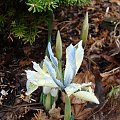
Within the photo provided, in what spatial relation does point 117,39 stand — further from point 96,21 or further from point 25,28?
point 25,28

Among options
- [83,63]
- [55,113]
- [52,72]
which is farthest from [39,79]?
[83,63]

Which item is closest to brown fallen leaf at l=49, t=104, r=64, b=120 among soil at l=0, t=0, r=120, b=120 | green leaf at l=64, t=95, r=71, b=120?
soil at l=0, t=0, r=120, b=120

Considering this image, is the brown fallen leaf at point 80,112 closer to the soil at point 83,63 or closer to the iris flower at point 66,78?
the soil at point 83,63

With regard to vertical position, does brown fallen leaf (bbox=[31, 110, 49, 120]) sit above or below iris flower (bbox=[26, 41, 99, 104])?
below

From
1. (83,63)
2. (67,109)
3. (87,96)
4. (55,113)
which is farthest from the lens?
(83,63)

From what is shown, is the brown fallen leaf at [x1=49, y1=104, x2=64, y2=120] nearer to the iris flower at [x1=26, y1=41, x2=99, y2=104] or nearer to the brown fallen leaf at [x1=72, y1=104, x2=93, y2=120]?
the brown fallen leaf at [x1=72, y1=104, x2=93, y2=120]

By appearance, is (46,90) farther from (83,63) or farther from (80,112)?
(83,63)
